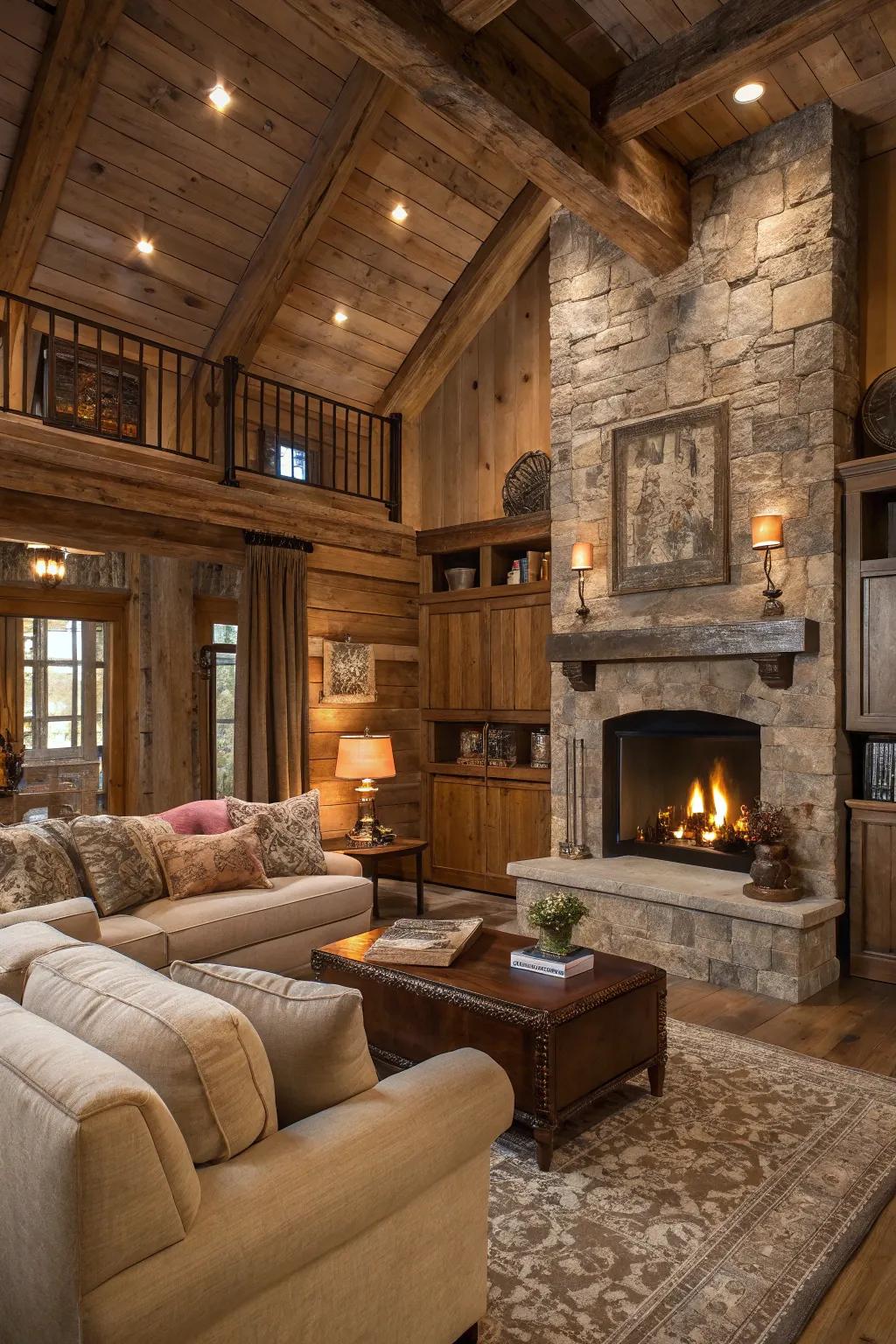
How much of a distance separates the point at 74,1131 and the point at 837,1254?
1.90m

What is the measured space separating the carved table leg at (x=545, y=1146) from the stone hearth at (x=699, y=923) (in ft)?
3.93

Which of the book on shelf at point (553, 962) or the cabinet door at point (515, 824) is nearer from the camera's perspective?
the book on shelf at point (553, 962)

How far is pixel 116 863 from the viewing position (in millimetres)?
3898

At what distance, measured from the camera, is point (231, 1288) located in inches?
53.9

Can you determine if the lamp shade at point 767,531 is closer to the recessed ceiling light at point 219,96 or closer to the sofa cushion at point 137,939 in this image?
the sofa cushion at point 137,939

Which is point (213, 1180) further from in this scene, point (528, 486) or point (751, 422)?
point (528, 486)

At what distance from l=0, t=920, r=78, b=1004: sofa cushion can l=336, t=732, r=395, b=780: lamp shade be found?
350 centimetres

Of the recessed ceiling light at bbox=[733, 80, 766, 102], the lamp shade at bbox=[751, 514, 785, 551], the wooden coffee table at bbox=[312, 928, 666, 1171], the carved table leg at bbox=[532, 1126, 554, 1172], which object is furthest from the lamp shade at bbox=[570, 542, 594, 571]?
the carved table leg at bbox=[532, 1126, 554, 1172]

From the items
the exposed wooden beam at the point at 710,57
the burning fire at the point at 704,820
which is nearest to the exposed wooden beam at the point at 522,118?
the exposed wooden beam at the point at 710,57

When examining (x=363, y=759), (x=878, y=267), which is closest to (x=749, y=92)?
(x=878, y=267)

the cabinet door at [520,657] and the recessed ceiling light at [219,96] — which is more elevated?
the recessed ceiling light at [219,96]

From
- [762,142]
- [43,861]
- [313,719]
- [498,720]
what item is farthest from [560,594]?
[43,861]

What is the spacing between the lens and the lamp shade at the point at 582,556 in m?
5.29

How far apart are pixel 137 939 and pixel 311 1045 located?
2.20 metres
